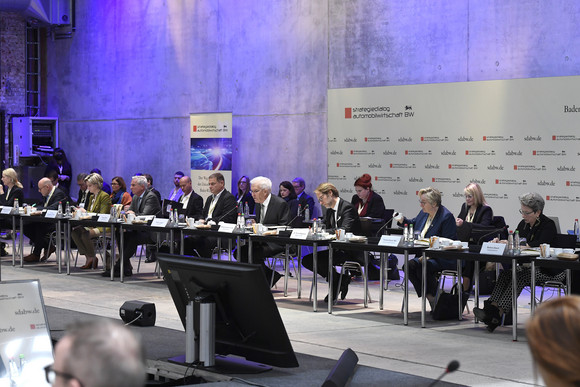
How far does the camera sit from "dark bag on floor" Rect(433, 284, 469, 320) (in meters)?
7.50

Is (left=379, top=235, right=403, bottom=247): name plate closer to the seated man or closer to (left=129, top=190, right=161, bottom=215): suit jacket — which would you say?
the seated man

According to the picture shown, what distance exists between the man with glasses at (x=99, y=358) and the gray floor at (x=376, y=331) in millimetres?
2943

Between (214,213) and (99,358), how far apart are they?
8.52 metres

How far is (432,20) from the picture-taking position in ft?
35.8

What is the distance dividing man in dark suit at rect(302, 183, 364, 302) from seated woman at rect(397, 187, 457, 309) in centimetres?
68

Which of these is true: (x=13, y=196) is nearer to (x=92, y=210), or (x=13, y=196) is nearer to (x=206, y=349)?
(x=92, y=210)

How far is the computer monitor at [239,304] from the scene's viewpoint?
3.20m

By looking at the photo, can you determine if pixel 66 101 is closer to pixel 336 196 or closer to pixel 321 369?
pixel 336 196

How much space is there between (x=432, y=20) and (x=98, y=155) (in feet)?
23.8

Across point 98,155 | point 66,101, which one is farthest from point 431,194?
point 66,101

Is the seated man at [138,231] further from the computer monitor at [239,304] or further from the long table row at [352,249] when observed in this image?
the computer monitor at [239,304]

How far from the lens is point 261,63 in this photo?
1308cm

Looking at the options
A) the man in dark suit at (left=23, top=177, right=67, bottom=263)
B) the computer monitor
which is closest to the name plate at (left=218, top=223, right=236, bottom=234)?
the man in dark suit at (left=23, top=177, right=67, bottom=263)

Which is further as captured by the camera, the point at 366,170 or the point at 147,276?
the point at 366,170
